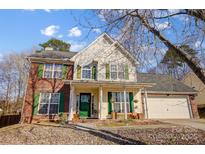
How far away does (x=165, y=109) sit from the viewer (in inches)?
640

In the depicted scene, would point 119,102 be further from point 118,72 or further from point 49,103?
point 49,103

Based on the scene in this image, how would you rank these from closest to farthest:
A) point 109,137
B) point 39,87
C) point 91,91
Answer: point 109,137 → point 39,87 → point 91,91

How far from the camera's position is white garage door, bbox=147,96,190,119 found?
16.0 meters

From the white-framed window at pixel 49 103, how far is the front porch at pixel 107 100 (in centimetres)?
143

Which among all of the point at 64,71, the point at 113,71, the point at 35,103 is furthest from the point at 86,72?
the point at 35,103

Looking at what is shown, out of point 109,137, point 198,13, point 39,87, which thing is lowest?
point 109,137

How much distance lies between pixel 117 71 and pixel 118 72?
0.13 meters

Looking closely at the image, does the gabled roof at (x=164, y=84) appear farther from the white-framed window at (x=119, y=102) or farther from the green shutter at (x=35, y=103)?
the green shutter at (x=35, y=103)

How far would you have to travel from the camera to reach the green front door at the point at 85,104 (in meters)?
14.4

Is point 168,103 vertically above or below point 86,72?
below
